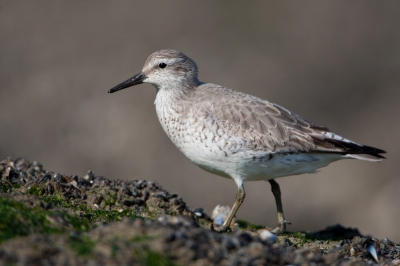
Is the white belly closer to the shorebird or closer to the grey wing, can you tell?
the shorebird

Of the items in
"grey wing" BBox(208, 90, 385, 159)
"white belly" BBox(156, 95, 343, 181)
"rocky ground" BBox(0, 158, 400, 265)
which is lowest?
"rocky ground" BBox(0, 158, 400, 265)

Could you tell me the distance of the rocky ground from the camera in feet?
13.5

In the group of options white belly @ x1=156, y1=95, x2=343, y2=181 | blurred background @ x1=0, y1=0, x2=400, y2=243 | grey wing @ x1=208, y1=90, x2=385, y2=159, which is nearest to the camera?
white belly @ x1=156, y1=95, x2=343, y2=181

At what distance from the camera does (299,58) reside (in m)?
17.7

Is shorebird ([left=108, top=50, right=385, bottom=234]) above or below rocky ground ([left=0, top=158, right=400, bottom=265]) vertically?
above

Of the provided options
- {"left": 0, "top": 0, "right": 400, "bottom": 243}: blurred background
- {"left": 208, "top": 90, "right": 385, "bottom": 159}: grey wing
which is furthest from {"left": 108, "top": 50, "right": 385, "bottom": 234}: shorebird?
{"left": 0, "top": 0, "right": 400, "bottom": 243}: blurred background

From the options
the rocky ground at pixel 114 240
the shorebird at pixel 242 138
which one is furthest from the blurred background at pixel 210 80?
the rocky ground at pixel 114 240

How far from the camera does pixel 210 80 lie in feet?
56.3

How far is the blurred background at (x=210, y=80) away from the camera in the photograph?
51.0 ft

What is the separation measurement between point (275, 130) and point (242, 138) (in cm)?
57

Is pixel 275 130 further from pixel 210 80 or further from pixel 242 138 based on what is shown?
pixel 210 80

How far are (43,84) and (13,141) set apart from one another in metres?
2.24

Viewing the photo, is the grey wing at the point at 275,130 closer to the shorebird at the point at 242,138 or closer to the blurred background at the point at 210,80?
the shorebird at the point at 242,138

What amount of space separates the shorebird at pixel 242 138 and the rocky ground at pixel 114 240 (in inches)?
42.4
